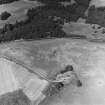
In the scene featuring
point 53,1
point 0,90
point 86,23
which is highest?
point 53,1

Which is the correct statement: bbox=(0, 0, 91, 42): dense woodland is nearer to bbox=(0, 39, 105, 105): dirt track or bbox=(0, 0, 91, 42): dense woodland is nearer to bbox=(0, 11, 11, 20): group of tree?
bbox=(0, 39, 105, 105): dirt track

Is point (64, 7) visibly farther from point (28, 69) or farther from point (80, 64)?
point (28, 69)

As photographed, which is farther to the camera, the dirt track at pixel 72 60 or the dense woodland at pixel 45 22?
the dense woodland at pixel 45 22

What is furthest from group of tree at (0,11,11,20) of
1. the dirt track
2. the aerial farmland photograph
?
the dirt track

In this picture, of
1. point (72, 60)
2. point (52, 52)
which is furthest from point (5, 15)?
point (72, 60)

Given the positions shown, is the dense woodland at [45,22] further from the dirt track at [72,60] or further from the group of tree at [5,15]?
the group of tree at [5,15]

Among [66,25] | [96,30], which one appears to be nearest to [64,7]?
[66,25]

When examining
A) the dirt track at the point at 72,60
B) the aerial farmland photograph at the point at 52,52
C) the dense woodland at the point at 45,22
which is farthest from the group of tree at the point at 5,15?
the dirt track at the point at 72,60

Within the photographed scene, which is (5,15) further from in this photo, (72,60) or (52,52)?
(72,60)
